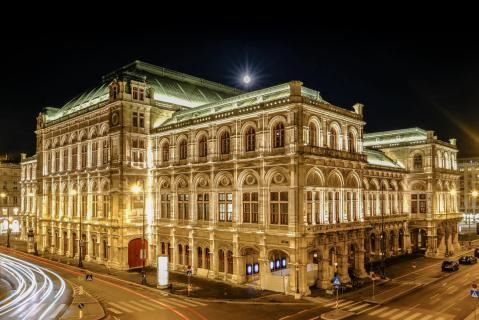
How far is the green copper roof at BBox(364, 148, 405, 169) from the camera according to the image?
63203 mm

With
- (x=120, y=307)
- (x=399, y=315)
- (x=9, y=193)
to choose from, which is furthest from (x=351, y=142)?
(x=9, y=193)

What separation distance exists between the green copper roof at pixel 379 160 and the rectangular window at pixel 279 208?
2483cm

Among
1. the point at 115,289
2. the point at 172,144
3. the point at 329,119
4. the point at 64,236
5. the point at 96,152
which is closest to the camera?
the point at 115,289

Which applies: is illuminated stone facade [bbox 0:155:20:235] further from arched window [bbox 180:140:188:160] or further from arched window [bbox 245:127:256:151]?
arched window [bbox 245:127:256:151]

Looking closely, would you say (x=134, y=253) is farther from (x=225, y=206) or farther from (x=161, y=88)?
(x=161, y=88)

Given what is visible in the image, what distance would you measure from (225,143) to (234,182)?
16.6 ft

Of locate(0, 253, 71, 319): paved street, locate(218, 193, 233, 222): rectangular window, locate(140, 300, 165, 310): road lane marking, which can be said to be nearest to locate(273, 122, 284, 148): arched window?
locate(218, 193, 233, 222): rectangular window

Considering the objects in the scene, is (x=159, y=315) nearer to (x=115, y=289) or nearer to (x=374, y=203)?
(x=115, y=289)

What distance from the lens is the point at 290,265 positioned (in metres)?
39.9

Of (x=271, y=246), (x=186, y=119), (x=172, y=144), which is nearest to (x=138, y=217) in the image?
(x=172, y=144)

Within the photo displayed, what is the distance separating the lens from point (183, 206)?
53062 millimetres

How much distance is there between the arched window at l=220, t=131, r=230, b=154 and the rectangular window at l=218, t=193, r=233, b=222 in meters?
5.03

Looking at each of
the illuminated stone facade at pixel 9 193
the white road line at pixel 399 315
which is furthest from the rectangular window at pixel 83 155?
the illuminated stone facade at pixel 9 193

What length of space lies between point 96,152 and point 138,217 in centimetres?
1233
